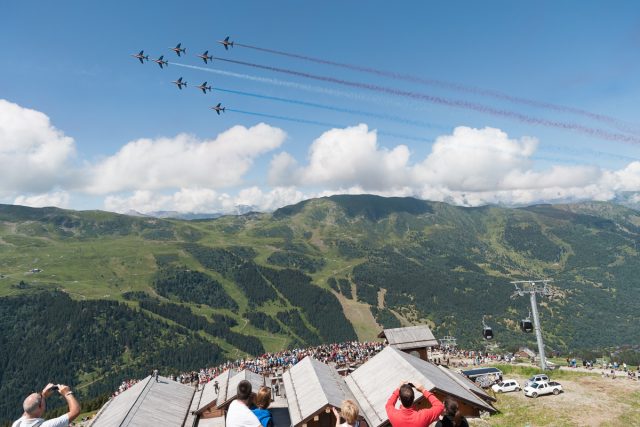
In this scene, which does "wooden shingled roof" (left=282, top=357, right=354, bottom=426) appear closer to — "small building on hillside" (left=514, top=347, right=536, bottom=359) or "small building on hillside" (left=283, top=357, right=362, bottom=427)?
"small building on hillside" (left=283, top=357, right=362, bottom=427)

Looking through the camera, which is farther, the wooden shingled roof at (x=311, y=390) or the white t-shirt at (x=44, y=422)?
the wooden shingled roof at (x=311, y=390)

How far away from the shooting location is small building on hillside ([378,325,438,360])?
48562mm

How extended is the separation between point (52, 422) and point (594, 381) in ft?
160

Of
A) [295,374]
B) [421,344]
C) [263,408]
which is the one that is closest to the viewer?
[263,408]

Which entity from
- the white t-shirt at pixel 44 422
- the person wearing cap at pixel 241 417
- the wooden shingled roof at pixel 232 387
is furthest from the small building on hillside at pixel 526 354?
the white t-shirt at pixel 44 422

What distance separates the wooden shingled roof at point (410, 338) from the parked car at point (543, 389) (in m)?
11.8

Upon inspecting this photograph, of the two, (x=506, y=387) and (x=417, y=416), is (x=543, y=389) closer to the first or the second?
(x=506, y=387)

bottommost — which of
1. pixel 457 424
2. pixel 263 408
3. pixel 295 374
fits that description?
pixel 295 374

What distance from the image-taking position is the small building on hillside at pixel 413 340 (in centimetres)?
4856

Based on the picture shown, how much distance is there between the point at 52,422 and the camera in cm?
826

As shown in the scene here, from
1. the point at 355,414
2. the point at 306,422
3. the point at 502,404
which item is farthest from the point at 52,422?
the point at 502,404

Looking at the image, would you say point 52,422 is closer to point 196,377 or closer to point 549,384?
point 549,384

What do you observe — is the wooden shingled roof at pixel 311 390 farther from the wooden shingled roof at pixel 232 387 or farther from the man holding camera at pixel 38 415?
the man holding camera at pixel 38 415

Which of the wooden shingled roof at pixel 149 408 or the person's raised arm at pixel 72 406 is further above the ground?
the person's raised arm at pixel 72 406
